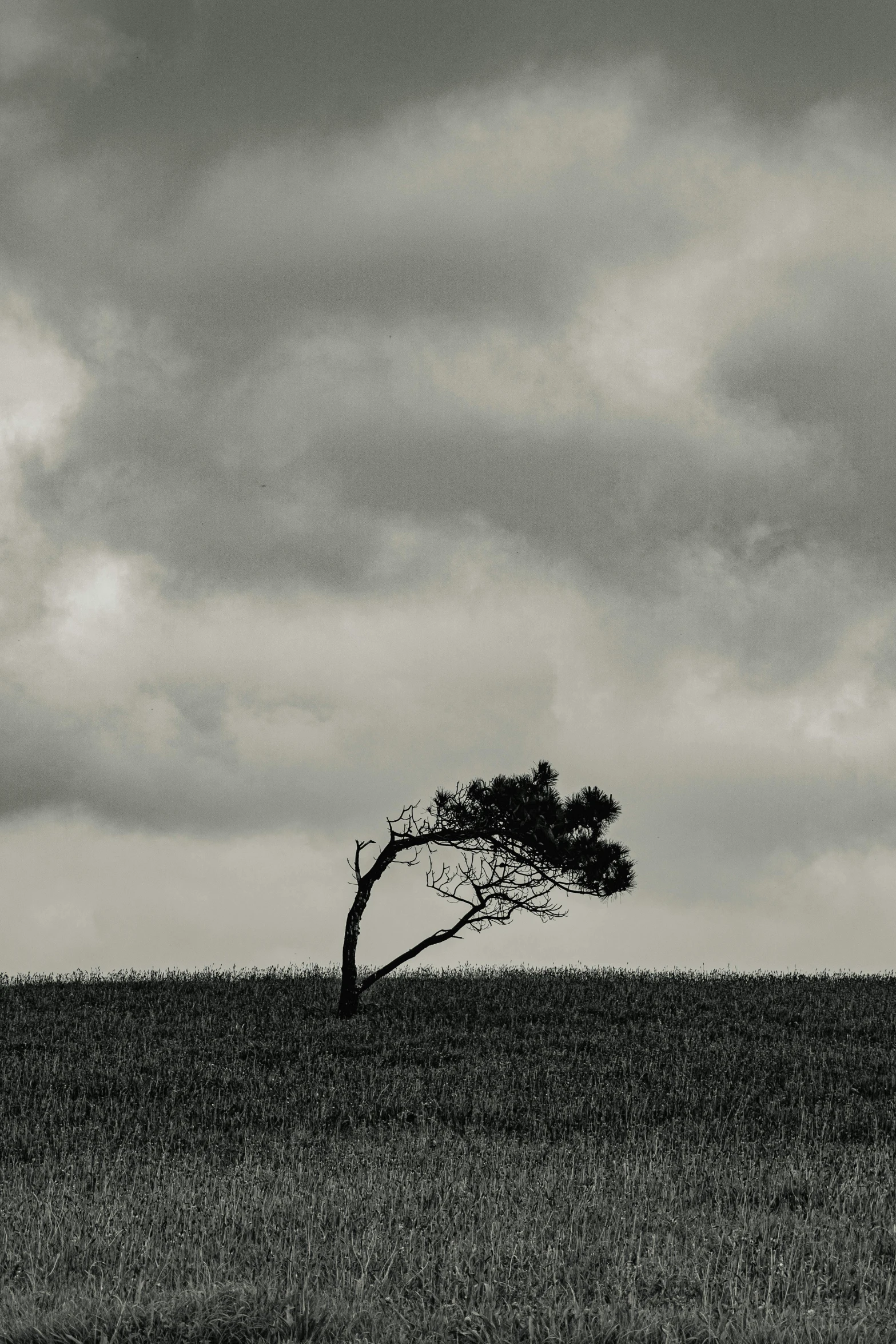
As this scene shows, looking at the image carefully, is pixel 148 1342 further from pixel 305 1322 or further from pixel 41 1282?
pixel 41 1282

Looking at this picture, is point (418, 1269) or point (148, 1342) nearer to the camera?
point (148, 1342)

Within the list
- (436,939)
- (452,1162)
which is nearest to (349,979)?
(436,939)

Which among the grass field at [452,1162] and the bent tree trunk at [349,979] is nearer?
the grass field at [452,1162]

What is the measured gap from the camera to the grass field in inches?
236

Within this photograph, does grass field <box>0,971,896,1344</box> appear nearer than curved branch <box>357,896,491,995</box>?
Yes

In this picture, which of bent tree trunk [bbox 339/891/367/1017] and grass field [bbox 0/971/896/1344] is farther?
bent tree trunk [bbox 339/891/367/1017]

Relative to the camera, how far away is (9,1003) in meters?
25.0

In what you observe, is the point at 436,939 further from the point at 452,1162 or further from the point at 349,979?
the point at 452,1162

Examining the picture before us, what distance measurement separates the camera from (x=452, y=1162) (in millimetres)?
11141

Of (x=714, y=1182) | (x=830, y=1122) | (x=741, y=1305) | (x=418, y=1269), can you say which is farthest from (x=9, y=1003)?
(x=741, y=1305)

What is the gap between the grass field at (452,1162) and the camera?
598cm

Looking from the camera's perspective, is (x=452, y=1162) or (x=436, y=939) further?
Result: (x=436, y=939)

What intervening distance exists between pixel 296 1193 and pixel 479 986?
16.6 meters

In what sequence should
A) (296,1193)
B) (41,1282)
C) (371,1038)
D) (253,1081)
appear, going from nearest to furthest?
(41,1282)
(296,1193)
(253,1081)
(371,1038)
